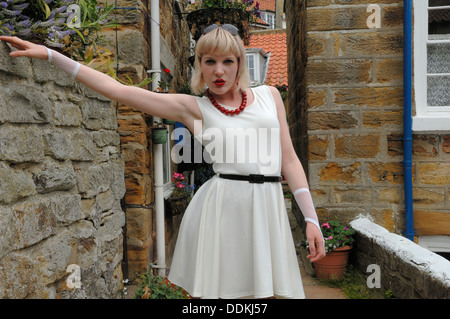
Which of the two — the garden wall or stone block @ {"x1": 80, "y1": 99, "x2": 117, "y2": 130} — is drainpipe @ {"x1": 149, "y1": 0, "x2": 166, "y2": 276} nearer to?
stone block @ {"x1": 80, "y1": 99, "x2": 117, "y2": 130}

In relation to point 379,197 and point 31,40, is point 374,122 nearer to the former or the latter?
point 379,197

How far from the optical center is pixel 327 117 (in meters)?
3.94

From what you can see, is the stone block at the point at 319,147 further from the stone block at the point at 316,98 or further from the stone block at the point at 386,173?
the stone block at the point at 386,173

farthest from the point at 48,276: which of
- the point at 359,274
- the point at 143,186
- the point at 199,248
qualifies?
the point at 359,274

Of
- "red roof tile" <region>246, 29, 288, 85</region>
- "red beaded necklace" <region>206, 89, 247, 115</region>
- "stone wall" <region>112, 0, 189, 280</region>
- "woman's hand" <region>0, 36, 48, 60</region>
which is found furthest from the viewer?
"red roof tile" <region>246, 29, 288, 85</region>

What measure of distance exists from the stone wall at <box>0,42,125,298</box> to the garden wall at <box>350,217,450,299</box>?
79.7 inches

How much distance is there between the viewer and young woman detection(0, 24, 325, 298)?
1.75 m

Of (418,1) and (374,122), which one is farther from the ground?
(418,1)

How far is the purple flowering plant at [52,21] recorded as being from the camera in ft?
5.26

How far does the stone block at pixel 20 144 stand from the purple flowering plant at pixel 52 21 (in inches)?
16.5

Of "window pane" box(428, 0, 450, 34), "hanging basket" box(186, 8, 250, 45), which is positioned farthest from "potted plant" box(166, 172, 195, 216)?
"window pane" box(428, 0, 450, 34)

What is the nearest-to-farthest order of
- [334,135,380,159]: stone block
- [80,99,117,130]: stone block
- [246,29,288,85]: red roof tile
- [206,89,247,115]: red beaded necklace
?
[206,89,247,115]: red beaded necklace → [80,99,117,130]: stone block → [334,135,380,159]: stone block → [246,29,288,85]: red roof tile

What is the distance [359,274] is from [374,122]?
5.00 feet
